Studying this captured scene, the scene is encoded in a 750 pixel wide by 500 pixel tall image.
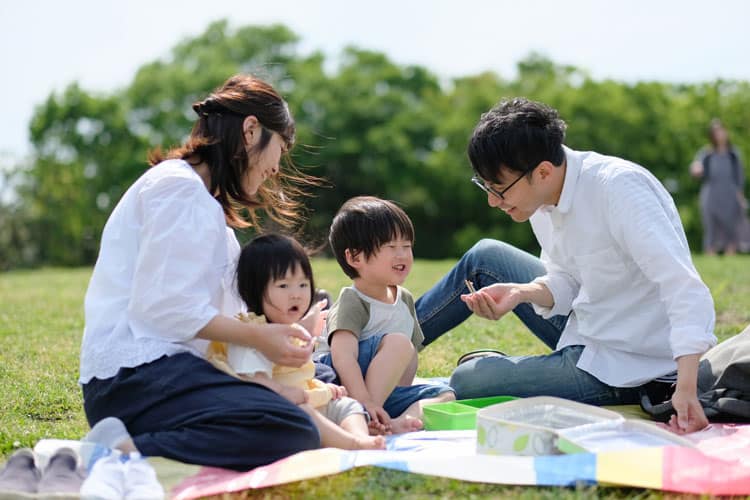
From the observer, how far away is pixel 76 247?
24875 millimetres

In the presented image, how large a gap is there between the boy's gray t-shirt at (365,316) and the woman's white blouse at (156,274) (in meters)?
0.79

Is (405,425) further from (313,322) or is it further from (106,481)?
(106,481)

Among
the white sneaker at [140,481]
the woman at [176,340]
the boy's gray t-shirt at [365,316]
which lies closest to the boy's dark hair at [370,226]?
the boy's gray t-shirt at [365,316]

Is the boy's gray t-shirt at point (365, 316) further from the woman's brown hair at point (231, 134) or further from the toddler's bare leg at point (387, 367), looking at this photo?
the woman's brown hair at point (231, 134)

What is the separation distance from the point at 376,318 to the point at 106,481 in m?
1.55

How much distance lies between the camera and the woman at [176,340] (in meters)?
2.81

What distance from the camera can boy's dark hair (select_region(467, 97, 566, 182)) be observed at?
11.1ft

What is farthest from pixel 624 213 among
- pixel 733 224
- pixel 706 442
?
pixel 733 224

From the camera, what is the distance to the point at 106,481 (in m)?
2.52

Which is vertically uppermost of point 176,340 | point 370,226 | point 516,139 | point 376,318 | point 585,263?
point 516,139

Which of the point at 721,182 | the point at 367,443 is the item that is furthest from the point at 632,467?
the point at 721,182

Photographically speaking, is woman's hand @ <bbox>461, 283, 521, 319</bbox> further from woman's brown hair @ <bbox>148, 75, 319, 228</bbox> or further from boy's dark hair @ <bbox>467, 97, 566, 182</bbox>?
woman's brown hair @ <bbox>148, 75, 319, 228</bbox>

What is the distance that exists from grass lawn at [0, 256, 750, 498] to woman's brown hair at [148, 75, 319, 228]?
1104 mm

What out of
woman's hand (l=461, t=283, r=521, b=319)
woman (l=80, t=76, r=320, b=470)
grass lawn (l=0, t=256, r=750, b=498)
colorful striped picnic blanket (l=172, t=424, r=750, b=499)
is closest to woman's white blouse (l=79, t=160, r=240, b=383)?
woman (l=80, t=76, r=320, b=470)
